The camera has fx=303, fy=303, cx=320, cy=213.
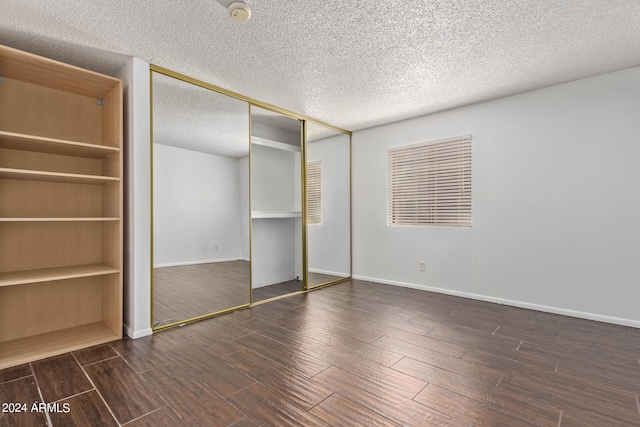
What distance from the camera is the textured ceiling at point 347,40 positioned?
206 cm

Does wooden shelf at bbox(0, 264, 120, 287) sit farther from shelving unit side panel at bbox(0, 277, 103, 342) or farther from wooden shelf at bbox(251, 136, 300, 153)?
wooden shelf at bbox(251, 136, 300, 153)

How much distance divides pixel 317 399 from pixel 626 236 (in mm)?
3291

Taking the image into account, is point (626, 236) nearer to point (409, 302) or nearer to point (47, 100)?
point (409, 302)

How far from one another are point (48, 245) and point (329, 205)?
347cm

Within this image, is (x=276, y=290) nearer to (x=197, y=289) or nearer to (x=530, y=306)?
(x=197, y=289)

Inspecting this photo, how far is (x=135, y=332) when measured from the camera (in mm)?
2637

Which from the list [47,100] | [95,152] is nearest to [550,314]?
[95,152]

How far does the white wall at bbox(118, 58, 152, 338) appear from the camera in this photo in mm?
2652

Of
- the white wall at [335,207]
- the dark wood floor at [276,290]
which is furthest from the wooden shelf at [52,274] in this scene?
the white wall at [335,207]

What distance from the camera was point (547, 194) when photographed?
10.9 ft

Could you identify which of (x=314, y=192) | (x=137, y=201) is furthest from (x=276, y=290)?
(x=137, y=201)

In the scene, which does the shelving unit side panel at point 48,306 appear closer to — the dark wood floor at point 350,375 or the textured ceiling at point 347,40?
the dark wood floor at point 350,375

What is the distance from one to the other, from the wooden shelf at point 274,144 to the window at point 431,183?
4.83 feet

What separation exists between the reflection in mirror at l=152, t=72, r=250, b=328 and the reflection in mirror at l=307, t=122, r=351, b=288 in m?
1.33
